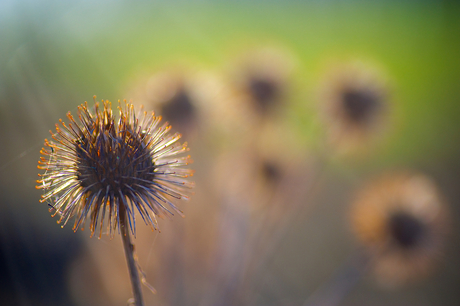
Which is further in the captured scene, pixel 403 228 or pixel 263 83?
pixel 263 83

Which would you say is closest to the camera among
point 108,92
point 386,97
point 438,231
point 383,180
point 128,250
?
point 128,250

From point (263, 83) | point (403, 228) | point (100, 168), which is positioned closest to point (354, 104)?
point (263, 83)

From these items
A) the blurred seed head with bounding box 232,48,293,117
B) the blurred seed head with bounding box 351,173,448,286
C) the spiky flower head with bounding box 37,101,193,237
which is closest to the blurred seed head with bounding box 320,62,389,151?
the blurred seed head with bounding box 232,48,293,117

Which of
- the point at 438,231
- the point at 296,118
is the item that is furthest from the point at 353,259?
the point at 296,118

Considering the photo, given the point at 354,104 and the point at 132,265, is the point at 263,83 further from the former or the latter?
the point at 132,265

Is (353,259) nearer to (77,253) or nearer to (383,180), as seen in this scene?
(383,180)
